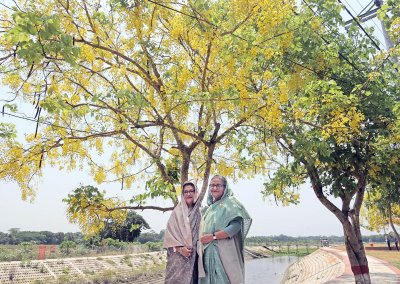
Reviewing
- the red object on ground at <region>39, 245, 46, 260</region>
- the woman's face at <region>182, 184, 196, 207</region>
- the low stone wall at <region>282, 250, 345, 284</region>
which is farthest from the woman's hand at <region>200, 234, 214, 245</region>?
the red object on ground at <region>39, 245, 46, 260</region>

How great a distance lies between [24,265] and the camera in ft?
67.9

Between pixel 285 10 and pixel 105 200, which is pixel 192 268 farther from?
pixel 285 10

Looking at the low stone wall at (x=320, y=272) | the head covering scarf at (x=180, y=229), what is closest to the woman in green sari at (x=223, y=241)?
the head covering scarf at (x=180, y=229)

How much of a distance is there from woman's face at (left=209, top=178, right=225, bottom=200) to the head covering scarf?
210 millimetres

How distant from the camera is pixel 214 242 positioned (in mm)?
3238

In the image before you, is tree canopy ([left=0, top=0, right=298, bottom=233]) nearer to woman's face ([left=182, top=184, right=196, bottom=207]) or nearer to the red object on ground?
woman's face ([left=182, top=184, right=196, bottom=207])

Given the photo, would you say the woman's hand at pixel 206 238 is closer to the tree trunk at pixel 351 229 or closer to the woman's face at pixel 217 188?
the woman's face at pixel 217 188

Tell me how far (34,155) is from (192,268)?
2848mm

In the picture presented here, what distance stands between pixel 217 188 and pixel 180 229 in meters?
0.50

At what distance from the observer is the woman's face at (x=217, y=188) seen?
134 inches

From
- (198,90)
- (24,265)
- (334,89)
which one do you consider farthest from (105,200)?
(24,265)

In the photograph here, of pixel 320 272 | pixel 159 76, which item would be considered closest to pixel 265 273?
pixel 320 272

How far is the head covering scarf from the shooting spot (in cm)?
330

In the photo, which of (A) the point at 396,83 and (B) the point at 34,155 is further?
(A) the point at 396,83
